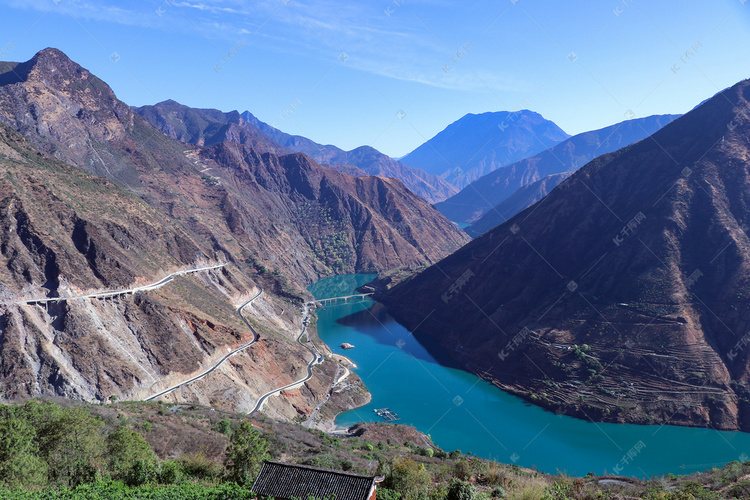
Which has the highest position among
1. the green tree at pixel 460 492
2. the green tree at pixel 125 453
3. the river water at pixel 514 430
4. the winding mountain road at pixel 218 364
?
the green tree at pixel 125 453

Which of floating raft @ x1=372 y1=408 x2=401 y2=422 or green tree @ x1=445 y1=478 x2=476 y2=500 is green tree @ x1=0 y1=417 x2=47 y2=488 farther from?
floating raft @ x1=372 y1=408 x2=401 y2=422

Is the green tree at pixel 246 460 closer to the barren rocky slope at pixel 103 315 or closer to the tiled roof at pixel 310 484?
the tiled roof at pixel 310 484

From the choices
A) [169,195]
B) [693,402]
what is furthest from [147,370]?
[169,195]

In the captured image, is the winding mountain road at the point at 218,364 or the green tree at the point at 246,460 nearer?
the green tree at the point at 246,460

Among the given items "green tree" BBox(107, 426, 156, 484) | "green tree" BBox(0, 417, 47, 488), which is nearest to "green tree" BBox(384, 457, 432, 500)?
"green tree" BBox(107, 426, 156, 484)

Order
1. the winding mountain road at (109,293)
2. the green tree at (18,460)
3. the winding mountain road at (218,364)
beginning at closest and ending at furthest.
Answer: the green tree at (18,460)
the winding mountain road at (109,293)
the winding mountain road at (218,364)

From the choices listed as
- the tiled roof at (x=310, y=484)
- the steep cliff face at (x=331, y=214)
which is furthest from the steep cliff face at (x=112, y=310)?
the steep cliff face at (x=331, y=214)

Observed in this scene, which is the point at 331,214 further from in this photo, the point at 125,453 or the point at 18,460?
the point at 18,460
